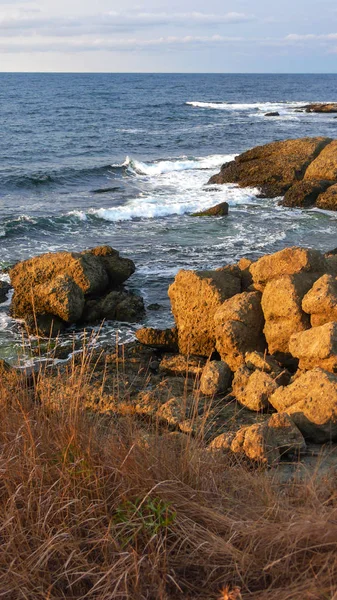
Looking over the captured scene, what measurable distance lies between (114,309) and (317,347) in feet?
19.5

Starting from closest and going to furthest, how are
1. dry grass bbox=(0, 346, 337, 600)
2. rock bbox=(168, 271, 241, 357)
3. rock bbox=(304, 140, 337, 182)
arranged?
1. dry grass bbox=(0, 346, 337, 600)
2. rock bbox=(168, 271, 241, 357)
3. rock bbox=(304, 140, 337, 182)

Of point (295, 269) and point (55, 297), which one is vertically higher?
point (295, 269)

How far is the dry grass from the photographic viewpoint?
311 cm

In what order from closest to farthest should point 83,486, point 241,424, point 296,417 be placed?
point 83,486
point 296,417
point 241,424

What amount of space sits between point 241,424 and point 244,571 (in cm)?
395

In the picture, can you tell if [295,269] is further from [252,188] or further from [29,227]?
[252,188]

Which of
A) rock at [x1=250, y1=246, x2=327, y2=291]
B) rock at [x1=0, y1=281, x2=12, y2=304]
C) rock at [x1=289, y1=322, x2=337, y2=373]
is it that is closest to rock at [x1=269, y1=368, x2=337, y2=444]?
rock at [x1=289, y1=322, x2=337, y2=373]

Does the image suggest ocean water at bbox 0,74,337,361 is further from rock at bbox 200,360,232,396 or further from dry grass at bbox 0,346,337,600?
dry grass at bbox 0,346,337,600

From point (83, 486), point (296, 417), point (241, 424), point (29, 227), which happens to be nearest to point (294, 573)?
point (83, 486)

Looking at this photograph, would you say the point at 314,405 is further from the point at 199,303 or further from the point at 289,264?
the point at 199,303

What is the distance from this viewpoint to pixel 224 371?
27.9 ft

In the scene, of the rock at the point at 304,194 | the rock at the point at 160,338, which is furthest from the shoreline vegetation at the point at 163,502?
the rock at the point at 304,194

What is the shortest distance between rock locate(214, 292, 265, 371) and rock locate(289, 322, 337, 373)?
101cm

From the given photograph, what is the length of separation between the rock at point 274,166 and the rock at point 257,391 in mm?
18572
